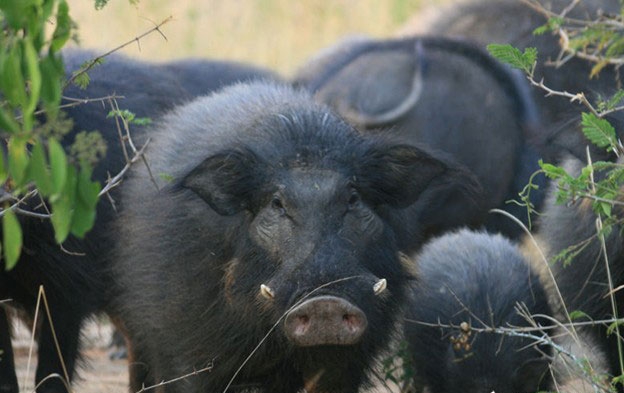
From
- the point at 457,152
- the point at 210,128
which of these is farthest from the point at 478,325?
the point at 457,152

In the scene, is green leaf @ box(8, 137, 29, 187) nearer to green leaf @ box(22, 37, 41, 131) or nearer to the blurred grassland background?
green leaf @ box(22, 37, 41, 131)

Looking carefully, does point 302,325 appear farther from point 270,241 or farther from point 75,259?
point 75,259

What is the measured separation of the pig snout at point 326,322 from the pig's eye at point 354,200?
602mm

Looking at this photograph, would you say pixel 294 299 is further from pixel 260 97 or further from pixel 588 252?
pixel 588 252

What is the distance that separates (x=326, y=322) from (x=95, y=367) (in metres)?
4.11

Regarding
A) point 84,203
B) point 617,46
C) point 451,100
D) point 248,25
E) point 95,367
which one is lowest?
point 248,25

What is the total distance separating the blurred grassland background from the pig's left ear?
9676mm

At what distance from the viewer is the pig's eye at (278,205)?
451 cm

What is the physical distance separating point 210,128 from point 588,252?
69.7 inches

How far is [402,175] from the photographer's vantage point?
492cm

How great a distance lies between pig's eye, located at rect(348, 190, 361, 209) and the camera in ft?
15.1

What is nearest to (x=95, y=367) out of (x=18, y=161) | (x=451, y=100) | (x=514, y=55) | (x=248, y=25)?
(x=451, y=100)

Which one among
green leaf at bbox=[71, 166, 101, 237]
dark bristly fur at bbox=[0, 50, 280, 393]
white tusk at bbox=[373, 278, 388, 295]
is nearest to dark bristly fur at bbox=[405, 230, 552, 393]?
white tusk at bbox=[373, 278, 388, 295]

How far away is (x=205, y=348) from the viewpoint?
15.5 feet
